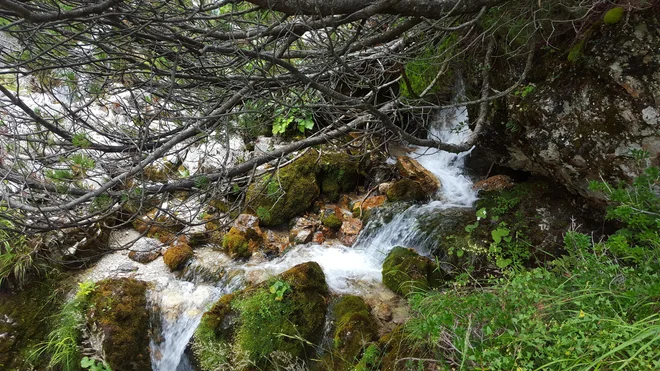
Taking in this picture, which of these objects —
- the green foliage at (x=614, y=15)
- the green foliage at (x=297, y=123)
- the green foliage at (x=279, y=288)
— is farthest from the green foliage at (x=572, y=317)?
the green foliage at (x=297, y=123)

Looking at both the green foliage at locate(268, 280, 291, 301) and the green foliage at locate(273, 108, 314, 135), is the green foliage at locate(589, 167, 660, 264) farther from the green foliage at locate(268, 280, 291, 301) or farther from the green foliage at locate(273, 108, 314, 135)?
the green foliage at locate(273, 108, 314, 135)

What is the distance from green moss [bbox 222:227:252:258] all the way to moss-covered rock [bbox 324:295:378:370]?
2528 mm

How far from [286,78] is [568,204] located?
3.66 m

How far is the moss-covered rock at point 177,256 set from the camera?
5777 mm

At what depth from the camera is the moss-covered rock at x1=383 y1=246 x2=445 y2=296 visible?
172 inches

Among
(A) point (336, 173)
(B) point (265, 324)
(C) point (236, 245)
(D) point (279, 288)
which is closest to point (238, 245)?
(C) point (236, 245)

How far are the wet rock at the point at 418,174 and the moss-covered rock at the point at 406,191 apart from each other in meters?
0.09

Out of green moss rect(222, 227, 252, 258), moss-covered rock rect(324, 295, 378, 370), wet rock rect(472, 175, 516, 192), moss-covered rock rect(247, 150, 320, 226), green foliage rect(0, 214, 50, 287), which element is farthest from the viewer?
moss-covered rock rect(247, 150, 320, 226)

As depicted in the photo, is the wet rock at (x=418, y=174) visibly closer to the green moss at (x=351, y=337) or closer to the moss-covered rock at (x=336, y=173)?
the moss-covered rock at (x=336, y=173)

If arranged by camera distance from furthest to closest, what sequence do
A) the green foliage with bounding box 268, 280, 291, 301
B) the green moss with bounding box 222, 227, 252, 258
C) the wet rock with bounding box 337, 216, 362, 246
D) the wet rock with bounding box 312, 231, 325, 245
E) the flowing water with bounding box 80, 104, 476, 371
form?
1. the wet rock with bounding box 312, 231, 325, 245
2. the wet rock with bounding box 337, 216, 362, 246
3. the green moss with bounding box 222, 227, 252, 258
4. the flowing water with bounding box 80, 104, 476, 371
5. the green foliage with bounding box 268, 280, 291, 301

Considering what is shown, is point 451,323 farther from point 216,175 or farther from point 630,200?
point 216,175

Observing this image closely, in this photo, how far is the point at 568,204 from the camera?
432 centimetres

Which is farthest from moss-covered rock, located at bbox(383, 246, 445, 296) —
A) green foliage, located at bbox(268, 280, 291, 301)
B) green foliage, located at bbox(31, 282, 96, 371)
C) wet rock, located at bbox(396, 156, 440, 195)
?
green foliage, located at bbox(31, 282, 96, 371)

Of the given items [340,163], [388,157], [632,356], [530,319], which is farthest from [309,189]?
[632,356]
